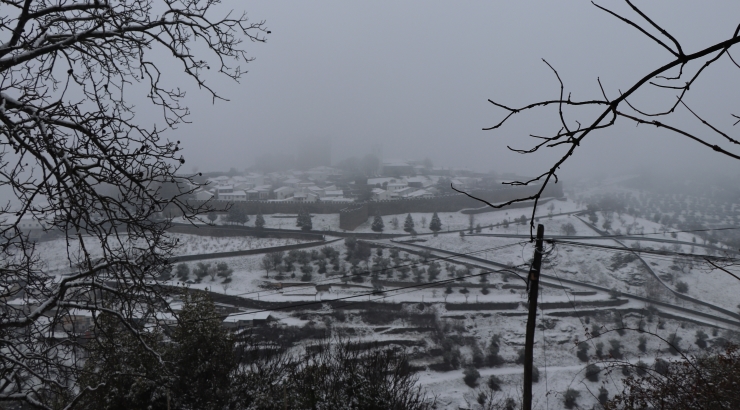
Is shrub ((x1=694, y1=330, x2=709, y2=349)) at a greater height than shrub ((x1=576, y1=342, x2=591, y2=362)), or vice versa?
shrub ((x1=694, y1=330, x2=709, y2=349))

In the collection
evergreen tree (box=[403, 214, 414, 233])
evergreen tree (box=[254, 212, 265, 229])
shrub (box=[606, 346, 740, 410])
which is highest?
shrub (box=[606, 346, 740, 410])

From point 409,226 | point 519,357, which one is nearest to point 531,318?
point 519,357

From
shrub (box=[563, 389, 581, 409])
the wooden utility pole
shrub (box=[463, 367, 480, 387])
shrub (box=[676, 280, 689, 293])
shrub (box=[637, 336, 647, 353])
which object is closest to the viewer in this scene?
the wooden utility pole

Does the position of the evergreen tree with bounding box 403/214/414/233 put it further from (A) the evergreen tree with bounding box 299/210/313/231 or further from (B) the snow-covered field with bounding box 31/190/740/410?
(A) the evergreen tree with bounding box 299/210/313/231

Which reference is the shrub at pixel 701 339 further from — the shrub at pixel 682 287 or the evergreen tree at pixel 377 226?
the evergreen tree at pixel 377 226

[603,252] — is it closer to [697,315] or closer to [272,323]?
[697,315]

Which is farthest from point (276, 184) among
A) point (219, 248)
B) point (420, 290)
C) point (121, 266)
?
point (121, 266)

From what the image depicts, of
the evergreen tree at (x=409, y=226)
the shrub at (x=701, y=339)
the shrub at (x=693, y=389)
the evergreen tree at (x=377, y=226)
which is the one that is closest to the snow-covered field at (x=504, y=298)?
the shrub at (x=701, y=339)

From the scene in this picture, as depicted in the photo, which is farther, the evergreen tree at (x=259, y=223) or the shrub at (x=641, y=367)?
the evergreen tree at (x=259, y=223)

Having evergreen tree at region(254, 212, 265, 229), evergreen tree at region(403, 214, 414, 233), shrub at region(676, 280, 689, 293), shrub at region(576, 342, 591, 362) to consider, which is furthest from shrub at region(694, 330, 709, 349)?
evergreen tree at region(254, 212, 265, 229)

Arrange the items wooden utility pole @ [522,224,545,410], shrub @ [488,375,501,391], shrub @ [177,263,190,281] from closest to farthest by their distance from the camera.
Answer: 1. wooden utility pole @ [522,224,545,410]
2. shrub @ [488,375,501,391]
3. shrub @ [177,263,190,281]

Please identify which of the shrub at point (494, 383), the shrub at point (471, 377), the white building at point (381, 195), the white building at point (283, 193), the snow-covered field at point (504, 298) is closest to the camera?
the shrub at point (494, 383)

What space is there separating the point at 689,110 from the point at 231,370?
4591 millimetres

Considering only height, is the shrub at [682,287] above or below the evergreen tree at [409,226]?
below
